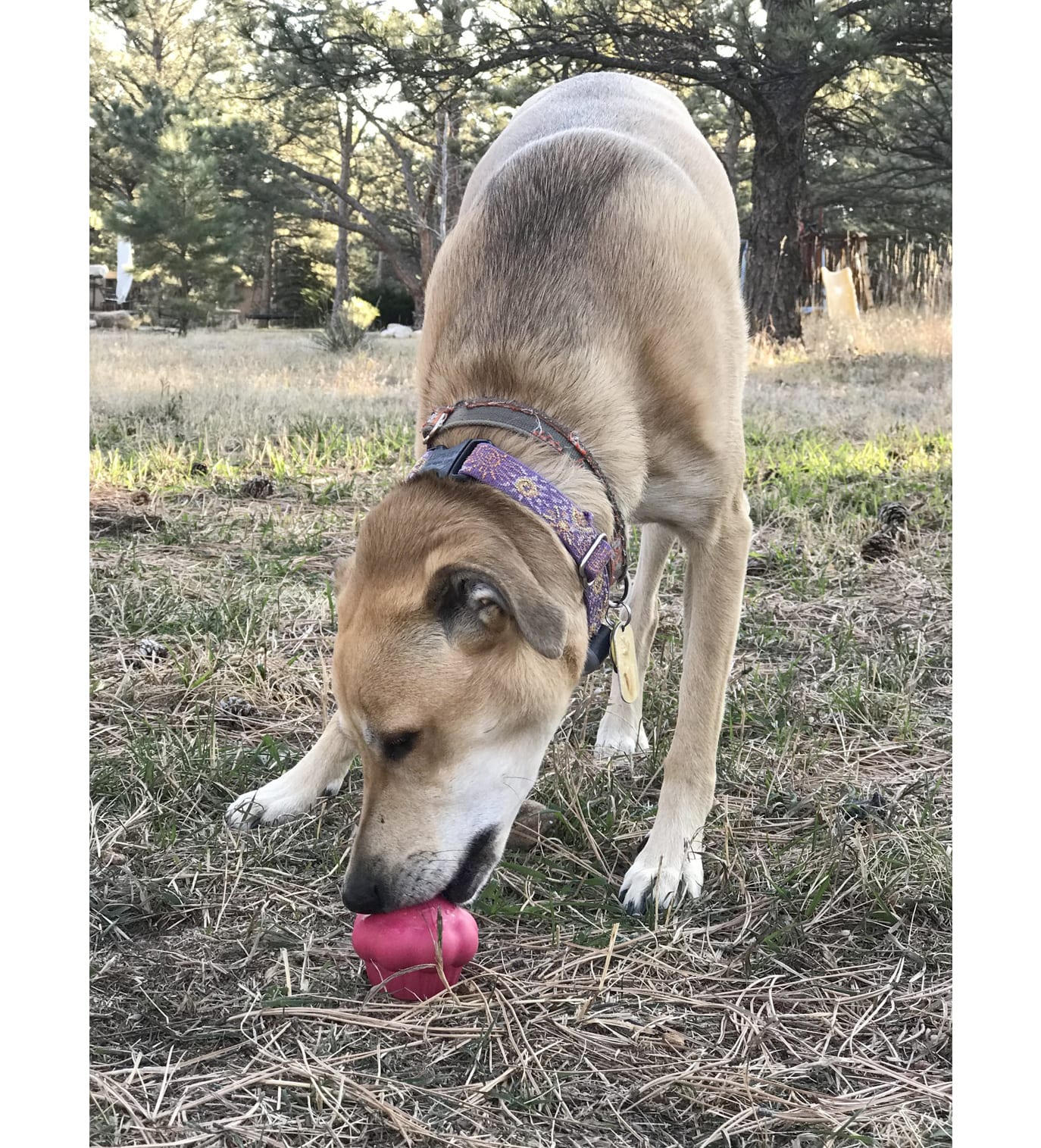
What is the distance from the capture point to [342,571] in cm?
244

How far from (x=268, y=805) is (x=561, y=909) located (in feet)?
2.74

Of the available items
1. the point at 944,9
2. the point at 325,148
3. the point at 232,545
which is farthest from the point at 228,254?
the point at 232,545

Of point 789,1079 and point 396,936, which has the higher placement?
point 396,936

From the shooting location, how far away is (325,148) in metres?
14.3

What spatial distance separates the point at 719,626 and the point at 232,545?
8.97ft

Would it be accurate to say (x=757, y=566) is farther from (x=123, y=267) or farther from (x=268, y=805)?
(x=123, y=267)

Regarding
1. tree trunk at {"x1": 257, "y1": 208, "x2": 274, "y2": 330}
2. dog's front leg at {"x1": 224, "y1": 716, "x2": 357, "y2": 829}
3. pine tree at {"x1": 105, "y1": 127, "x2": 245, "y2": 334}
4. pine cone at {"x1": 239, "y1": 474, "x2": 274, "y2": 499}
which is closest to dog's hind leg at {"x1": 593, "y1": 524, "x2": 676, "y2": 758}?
dog's front leg at {"x1": 224, "y1": 716, "x2": 357, "y2": 829}

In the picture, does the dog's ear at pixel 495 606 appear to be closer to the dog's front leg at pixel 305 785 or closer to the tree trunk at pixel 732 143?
the dog's front leg at pixel 305 785

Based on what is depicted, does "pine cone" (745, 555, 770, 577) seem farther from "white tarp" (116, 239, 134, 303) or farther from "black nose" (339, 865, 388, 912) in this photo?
"white tarp" (116, 239, 134, 303)

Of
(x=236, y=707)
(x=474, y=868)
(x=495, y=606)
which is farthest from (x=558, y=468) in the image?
(x=236, y=707)

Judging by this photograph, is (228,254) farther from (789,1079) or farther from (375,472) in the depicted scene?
(789,1079)

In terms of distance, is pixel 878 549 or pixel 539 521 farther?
pixel 878 549
